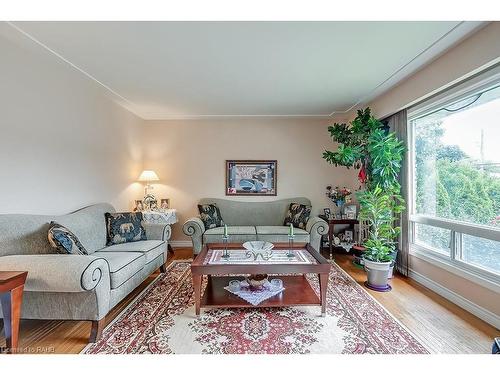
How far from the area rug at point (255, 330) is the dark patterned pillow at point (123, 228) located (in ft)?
2.51

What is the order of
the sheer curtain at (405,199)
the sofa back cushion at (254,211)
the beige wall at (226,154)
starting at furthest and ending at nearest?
1. the beige wall at (226,154)
2. the sofa back cushion at (254,211)
3. the sheer curtain at (405,199)

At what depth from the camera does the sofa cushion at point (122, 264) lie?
6.44ft

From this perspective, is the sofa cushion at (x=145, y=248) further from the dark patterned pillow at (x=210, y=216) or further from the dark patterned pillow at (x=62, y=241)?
the dark patterned pillow at (x=210, y=216)

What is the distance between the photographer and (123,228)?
2.86m

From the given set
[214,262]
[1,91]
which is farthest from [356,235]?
[1,91]

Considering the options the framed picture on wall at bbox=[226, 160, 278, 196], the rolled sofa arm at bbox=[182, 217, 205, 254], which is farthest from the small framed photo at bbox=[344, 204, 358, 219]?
the rolled sofa arm at bbox=[182, 217, 205, 254]

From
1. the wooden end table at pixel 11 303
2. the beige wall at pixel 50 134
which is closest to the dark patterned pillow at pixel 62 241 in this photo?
the wooden end table at pixel 11 303

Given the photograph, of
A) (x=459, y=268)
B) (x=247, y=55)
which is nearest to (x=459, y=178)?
(x=459, y=268)

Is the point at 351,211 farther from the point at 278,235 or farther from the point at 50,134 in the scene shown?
the point at 50,134

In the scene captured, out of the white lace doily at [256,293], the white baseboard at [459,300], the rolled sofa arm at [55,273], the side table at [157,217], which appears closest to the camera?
the rolled sofa arm at [55,273]

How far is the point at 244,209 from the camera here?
4230 mm

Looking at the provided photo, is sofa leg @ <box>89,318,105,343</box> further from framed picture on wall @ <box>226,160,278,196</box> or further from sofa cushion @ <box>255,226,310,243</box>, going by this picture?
framed picture on wall @ <box>226,160,278,196</box>

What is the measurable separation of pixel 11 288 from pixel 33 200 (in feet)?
3.70

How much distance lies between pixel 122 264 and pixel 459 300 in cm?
323
